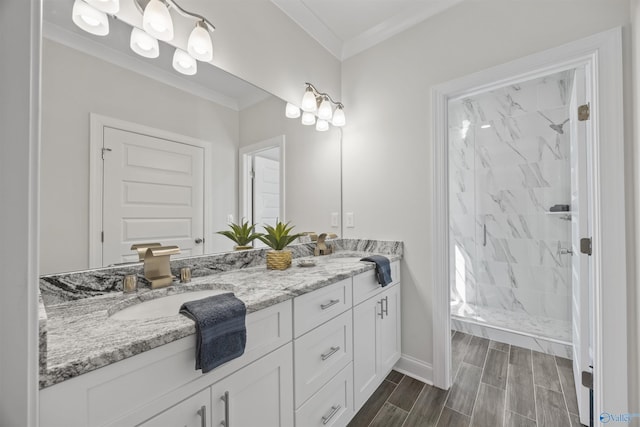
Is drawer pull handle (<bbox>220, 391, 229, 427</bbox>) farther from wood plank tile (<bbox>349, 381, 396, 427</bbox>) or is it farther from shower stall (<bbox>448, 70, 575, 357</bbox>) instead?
shower stall (<bbox>448, 70, 575, 357</bbox>)

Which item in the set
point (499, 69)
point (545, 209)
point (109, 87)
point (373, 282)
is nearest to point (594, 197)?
point (499, 69)

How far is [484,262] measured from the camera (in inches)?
119

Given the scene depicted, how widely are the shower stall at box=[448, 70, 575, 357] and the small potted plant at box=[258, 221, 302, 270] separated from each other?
197cm

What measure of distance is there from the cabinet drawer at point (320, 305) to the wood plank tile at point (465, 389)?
95 centimetres

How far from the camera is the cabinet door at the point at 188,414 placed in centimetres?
69

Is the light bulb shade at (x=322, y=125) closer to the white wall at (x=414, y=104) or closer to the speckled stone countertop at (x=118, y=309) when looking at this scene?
the white wall at (x=414, y=104)

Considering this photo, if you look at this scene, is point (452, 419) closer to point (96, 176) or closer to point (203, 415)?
point (203, 415)

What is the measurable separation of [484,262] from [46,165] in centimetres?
356

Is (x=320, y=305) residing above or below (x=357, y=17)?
below

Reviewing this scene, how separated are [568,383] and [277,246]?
213 cm

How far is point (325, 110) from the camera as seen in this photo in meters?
2.04

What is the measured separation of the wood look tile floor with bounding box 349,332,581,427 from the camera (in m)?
1.48

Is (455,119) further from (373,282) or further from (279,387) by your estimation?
(279,387)

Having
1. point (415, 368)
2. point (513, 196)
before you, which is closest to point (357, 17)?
point (513, 196)
